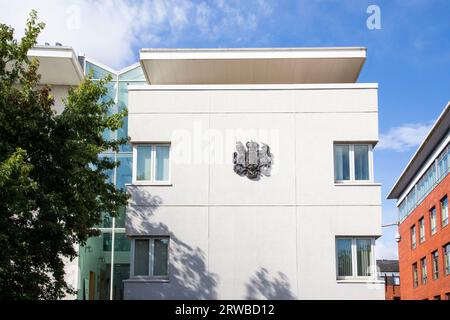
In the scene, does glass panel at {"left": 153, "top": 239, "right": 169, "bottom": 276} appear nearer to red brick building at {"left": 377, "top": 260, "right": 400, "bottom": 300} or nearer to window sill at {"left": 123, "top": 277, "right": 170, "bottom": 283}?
window sill at {"left": 123, "top": 277, "right": 170, "bottom": 283}

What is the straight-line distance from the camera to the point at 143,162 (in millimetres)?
19812

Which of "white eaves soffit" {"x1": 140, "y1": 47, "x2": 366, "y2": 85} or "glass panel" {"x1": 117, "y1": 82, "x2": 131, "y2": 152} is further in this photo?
"glass panel" {"x1": 117, "y1": 82, "x2": 131, "y2": 152}

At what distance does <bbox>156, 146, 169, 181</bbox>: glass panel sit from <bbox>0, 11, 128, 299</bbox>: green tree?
2619 millimetres

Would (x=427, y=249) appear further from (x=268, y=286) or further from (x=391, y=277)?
(x=391, y=277)

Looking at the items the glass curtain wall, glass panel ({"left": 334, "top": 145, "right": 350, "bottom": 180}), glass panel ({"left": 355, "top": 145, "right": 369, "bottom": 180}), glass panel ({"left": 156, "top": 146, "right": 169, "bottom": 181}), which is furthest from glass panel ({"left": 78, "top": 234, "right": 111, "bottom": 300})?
glass panel ({"left": 355, "top": 145, "right": 369, "bottom": 180})

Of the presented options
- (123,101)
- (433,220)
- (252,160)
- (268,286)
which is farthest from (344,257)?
(433,220)

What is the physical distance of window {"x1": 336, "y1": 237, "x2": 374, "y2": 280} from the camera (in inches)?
739

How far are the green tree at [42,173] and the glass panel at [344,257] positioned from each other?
23.4ft

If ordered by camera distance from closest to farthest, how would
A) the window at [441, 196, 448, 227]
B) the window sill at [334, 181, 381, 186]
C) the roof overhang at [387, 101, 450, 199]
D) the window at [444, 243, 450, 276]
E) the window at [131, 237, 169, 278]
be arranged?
the window at [131, 237, 169, 278] < the window sill at [334, 181, 381, 186] < the roof overhang at [387, 101, 450, 199] < the window at [444, 243, 450, 276] < the window at [441, 196, 448, 227]

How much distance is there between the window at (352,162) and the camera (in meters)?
19.4

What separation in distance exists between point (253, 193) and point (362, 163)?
3402mm

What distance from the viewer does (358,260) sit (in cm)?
1883

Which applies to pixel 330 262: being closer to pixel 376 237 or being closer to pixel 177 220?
pixel 376 237

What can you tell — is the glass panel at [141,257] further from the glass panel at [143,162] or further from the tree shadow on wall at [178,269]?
the glass panel at [143,162]
